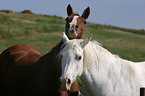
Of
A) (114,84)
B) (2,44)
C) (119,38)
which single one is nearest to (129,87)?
(114,84)

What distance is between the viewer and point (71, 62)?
11.2 ft

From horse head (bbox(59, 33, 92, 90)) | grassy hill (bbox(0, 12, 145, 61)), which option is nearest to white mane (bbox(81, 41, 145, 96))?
horse head (bbox(59, 33, 92, 90))

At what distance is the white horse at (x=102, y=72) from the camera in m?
3.59

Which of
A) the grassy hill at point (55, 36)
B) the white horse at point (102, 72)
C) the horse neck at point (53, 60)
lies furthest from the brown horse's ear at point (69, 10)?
the grassy hill at point (55, 36)

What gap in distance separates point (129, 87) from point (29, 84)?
7.29ft

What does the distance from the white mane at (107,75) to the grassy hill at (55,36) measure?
39.5 feet

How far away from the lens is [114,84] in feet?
12.3

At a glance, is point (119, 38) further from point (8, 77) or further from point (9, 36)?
point (8, 77)

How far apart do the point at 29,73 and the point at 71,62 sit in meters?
1.72

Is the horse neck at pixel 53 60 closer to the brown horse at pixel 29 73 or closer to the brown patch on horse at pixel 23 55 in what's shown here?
the brown horse at pixel 29 73

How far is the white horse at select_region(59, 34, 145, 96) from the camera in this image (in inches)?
141

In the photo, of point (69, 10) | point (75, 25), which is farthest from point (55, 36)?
point (75, 25)

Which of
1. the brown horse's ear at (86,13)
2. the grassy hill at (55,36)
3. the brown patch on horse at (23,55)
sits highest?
the brown horse's ear at (86,13)

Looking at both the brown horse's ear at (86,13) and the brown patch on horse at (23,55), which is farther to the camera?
the brown patch on horse at (23,55)
